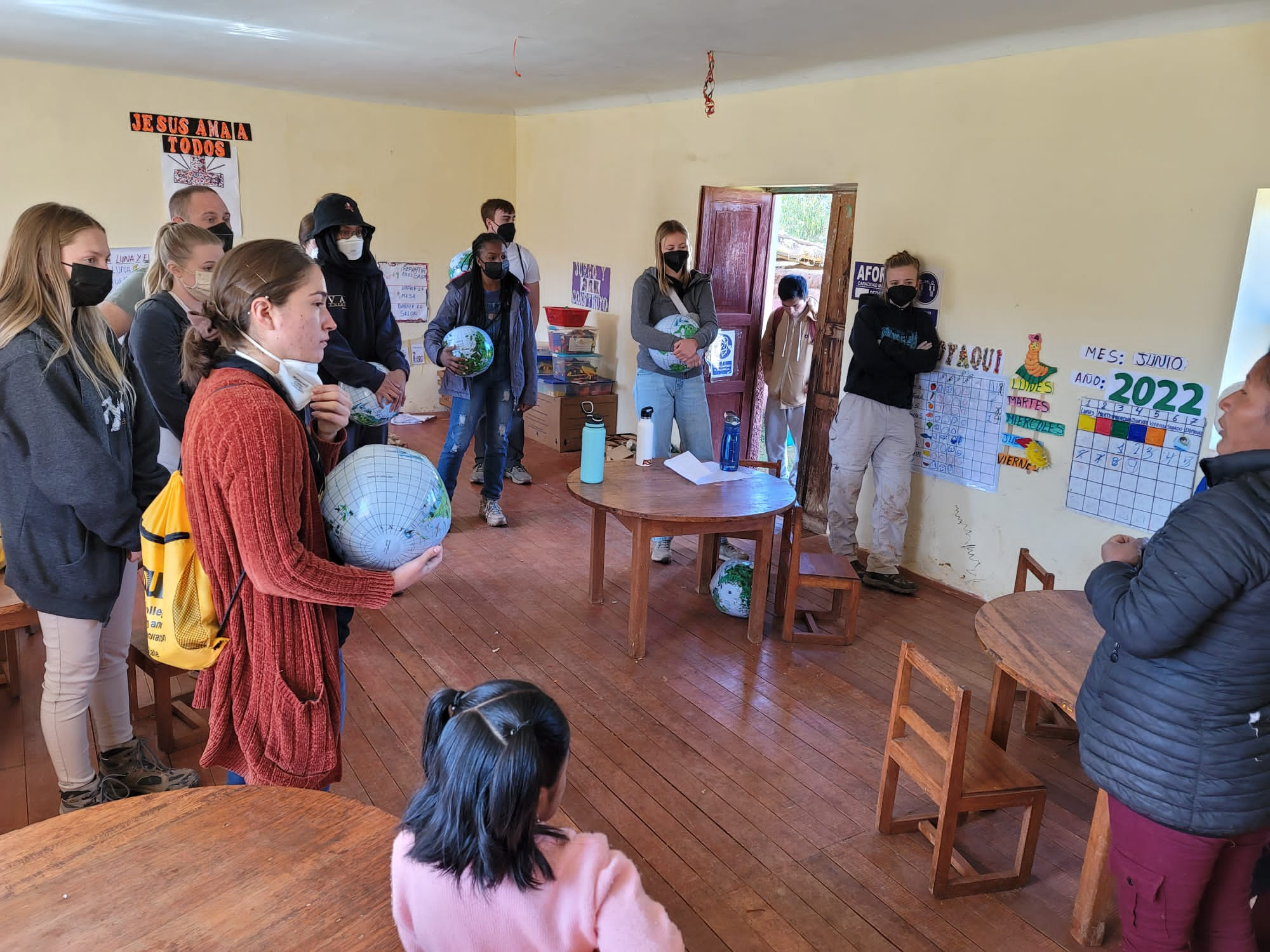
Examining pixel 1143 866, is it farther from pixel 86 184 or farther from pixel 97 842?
pixel 86 184

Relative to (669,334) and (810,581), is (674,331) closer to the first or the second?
(669,334)

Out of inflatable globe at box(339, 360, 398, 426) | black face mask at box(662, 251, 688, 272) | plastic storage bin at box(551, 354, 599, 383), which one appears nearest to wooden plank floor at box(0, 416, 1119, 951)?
inflatable globe at box(339, 360, 398, 426)

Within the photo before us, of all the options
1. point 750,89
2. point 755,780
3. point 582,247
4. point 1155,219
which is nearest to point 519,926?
point 755,780

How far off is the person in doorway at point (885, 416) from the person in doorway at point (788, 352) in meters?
0.81

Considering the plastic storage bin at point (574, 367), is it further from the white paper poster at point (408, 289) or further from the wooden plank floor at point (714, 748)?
the wooden plank floor at point (714, 748)

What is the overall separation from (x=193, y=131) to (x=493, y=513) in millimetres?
3598

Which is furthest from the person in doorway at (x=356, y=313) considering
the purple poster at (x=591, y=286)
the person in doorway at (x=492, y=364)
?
the purple poster at (x=591, y=286)

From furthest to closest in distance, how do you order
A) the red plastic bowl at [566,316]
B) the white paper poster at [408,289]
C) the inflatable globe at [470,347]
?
the white paper poster at [408,289] → the red plastic bowl at [566,316] → the inflatable globe at [470,347]

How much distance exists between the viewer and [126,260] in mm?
5852

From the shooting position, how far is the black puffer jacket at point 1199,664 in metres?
1.42

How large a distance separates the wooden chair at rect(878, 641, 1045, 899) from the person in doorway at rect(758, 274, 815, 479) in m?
2.94

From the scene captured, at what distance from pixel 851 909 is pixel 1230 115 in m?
3.02

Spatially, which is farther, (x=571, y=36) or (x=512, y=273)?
(x=512, y=273)

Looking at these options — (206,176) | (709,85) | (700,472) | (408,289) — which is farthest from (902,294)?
(206,176)
